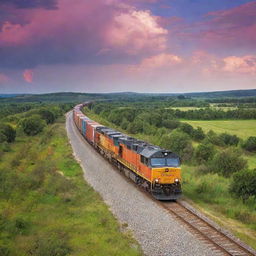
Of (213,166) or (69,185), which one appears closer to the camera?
(69,185)

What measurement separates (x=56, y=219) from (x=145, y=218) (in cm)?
532

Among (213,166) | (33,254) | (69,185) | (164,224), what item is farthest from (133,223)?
(213,166)

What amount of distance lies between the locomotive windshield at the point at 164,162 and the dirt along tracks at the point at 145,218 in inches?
104

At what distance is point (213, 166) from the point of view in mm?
39094

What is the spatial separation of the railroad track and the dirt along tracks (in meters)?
0.37

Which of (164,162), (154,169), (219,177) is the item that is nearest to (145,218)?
(154,169)

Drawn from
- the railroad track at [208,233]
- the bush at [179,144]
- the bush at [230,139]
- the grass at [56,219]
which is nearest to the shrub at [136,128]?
the bush at [230,139]

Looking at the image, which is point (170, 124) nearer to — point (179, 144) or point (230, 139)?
point (230, 139)

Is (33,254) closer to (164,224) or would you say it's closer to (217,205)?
(164,224)

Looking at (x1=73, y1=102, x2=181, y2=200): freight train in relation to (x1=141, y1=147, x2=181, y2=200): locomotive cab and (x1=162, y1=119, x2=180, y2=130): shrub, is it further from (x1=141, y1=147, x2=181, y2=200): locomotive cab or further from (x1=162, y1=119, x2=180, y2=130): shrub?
(x1=162, y1=119, x2=180, y2=130): shrub

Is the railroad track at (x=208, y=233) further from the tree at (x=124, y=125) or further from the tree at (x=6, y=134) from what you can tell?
the tree at (x=124, y=125)

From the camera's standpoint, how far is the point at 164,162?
2361 centimetres

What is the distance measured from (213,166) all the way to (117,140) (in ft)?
42.7

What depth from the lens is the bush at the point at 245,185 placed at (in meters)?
25.2
